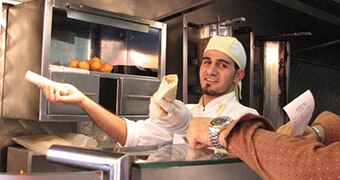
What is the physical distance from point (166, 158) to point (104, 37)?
2549mm

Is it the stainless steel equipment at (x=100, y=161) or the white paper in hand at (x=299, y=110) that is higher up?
the white paper in hand at (x=299, y=110)

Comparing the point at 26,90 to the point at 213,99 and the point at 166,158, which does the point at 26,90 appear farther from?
the point at 166,158

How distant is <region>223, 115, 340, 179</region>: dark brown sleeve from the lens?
678 millimetres

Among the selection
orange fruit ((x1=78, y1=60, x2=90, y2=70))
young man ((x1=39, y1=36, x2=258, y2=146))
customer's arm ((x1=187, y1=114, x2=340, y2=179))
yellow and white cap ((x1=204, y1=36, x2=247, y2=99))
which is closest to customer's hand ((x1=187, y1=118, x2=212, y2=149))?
customer's arm ((x1=187, y1=114, x2=340, y2=179))

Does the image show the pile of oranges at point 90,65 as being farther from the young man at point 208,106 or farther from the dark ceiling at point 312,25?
the dark ceiling at point 312,25

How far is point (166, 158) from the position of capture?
0.94 m

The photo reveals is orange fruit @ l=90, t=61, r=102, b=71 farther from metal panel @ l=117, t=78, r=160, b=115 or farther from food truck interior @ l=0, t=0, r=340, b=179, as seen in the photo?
metal panel @ l=117, t=78, r=160, b=115

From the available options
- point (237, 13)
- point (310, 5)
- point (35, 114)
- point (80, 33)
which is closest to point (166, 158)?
point (35, 114)

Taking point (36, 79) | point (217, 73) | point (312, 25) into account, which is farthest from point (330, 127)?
point (312, 25)

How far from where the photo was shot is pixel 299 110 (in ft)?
2.80

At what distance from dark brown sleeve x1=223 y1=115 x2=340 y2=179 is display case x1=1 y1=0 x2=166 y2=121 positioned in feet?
6.48

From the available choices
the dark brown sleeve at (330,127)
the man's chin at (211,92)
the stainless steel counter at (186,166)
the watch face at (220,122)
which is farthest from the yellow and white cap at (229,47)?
the watch face at (220,122)

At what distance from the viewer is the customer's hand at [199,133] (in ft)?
3.14

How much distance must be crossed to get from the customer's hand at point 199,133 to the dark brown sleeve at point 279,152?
0.50 feet
